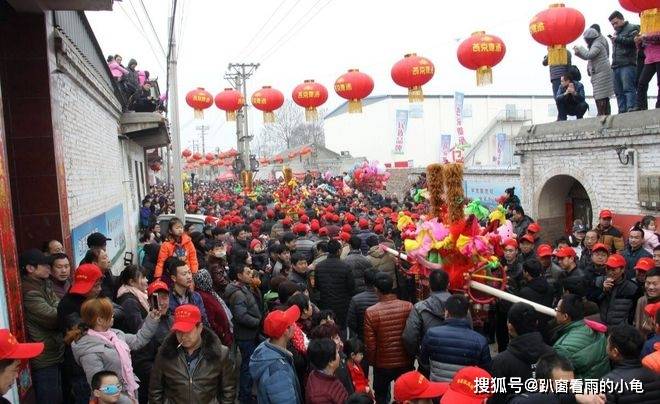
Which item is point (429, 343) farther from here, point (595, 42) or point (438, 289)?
point (595, 42)

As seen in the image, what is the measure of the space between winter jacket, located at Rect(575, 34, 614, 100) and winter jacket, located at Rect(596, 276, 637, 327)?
7.43m

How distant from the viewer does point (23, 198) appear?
6043 millimetres

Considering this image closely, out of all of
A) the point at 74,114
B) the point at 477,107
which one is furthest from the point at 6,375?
the point at 477,107

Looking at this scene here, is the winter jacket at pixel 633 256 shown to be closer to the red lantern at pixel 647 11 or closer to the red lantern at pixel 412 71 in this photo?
the red lantern at pixel 647 11

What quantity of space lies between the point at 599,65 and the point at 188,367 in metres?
11.0

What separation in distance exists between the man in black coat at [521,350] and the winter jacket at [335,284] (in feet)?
9.35

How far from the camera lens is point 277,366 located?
3.83 meters

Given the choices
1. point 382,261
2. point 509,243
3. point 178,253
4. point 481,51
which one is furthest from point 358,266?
point 481,51

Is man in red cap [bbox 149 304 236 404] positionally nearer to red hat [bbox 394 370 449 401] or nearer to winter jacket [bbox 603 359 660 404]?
red hat [bbox 394 370 449 401]

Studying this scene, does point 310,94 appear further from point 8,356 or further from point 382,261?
point 8,356

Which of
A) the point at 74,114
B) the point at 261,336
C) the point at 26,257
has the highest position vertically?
the point at 74,114

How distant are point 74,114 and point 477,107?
4695cm

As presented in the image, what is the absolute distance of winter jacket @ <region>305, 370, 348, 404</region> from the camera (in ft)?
12.4

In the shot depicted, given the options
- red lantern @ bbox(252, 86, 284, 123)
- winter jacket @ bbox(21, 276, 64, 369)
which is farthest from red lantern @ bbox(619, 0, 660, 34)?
red lantern @ bbox(252, 86, 284, 123)
